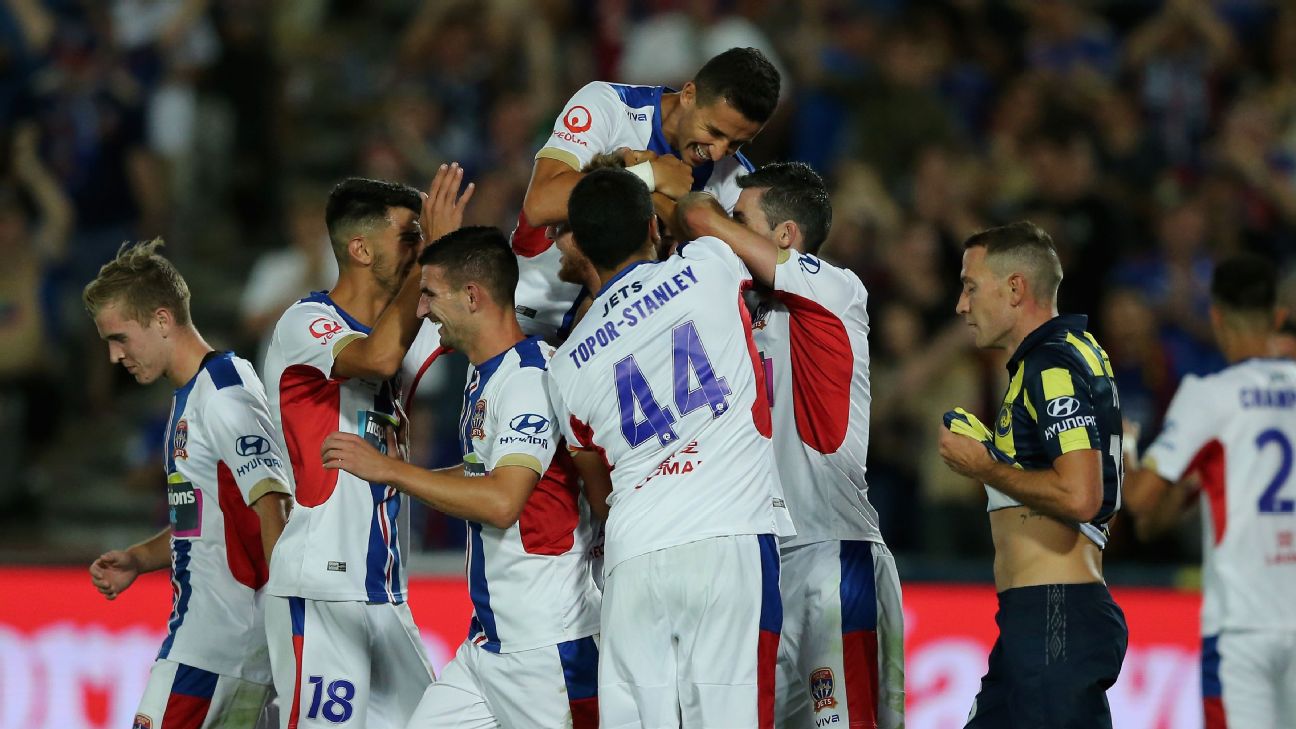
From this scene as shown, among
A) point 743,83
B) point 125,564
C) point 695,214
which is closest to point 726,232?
point 695,214

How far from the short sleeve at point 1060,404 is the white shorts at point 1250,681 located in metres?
2.72

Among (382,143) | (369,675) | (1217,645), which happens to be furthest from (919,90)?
(369,675)

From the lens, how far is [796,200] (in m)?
6.99

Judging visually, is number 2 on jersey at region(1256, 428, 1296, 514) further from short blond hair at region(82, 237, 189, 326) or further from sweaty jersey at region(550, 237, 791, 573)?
Result: short blond hair at region(82, 237, 189, 326)

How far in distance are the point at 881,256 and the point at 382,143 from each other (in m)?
4.74

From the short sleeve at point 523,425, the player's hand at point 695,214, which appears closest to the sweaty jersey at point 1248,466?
the player's hand at point 695,214

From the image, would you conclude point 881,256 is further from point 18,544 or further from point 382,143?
point 18,544

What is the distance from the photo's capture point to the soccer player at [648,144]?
6910 mm

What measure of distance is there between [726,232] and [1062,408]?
153 centimetres

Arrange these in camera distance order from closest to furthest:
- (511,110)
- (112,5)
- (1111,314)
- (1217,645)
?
1. (1217,645)
2. (1111,314)
3. (511,110)
4. (112,5)

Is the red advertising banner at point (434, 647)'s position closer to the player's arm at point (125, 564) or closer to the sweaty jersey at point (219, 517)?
the player's arm at point (125, 564)

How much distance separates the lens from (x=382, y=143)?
48.0 feet

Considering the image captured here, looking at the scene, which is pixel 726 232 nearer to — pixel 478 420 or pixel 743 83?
pixel 743 83

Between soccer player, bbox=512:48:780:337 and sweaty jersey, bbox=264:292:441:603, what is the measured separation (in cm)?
92
